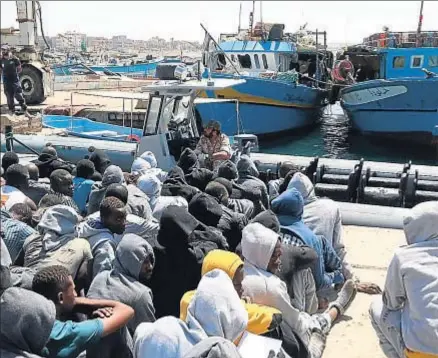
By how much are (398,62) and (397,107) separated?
280cm

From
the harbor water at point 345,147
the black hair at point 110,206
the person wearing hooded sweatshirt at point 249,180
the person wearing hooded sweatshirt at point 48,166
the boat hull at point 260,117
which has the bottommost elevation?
the harbor water at point 345,147

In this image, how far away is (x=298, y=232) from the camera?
13.7 feet

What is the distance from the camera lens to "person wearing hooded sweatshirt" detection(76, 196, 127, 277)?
3.66m

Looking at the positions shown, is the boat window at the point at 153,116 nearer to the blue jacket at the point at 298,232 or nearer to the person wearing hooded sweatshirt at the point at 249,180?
the person wearing hooded sweatshirt at the point at 249,180

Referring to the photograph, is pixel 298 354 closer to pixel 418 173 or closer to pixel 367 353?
pixel 367 353

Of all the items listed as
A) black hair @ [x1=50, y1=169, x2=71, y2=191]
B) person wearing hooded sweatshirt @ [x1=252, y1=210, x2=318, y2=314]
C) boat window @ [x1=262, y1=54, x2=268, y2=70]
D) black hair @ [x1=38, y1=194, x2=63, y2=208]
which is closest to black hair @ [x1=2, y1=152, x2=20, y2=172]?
black hair @ [x1=50, y1=169, x2=71, y2=191]

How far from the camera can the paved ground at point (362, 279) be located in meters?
4.17

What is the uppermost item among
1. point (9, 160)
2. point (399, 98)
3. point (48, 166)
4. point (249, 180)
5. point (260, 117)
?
point (9, 160)

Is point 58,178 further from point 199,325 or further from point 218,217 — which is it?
point 199,325

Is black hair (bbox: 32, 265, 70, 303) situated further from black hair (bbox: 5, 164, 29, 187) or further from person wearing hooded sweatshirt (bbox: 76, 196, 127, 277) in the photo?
black hair (bbox: 5, 164, 29, 187)

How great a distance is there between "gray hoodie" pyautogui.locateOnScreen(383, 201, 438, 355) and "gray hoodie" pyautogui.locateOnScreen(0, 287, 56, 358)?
172 centimetres

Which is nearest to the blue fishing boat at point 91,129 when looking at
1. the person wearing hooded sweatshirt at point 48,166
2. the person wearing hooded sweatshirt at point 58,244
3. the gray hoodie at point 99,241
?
the person wearing hooded sweatshirt at point 48,166

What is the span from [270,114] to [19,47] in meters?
8.20

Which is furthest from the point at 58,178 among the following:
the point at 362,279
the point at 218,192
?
the point at 362,279
